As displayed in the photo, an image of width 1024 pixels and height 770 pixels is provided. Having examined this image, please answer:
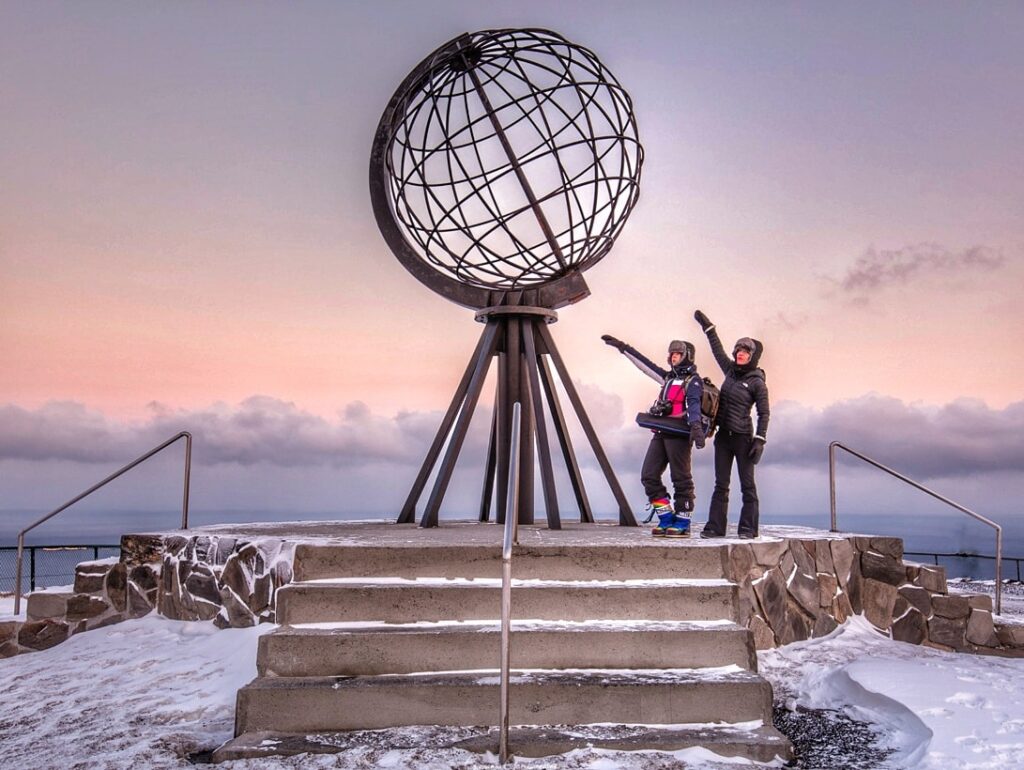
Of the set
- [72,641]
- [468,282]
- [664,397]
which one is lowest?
[72,641]

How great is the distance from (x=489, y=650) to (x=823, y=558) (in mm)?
3334

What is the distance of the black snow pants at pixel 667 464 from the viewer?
6.41 m

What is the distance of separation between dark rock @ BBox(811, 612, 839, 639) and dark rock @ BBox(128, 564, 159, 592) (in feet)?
17.6

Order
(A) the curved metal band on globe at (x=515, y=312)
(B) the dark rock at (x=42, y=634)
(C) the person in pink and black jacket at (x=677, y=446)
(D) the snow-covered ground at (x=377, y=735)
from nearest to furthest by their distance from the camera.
A: (D) the snow-covered ground at (x=377, y=735) < (C) the person in pink and black jacket at (x=677, y=446) < (B) the dark rock at (x=42, y=634) < (A) the curved metal band on globe at (x=515, y=312)

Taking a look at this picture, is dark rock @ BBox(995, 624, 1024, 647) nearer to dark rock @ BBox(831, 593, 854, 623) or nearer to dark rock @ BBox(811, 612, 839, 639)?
dark rock @ BBox(831, 593, 854, 623)

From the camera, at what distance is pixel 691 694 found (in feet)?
13.2

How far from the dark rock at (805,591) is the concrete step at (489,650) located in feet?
6.03

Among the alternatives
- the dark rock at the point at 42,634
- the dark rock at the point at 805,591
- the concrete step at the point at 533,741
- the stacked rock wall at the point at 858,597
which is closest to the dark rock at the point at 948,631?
the stacked rock wall at the point at 858,597

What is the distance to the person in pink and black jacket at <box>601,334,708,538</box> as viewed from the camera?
6.23 meters

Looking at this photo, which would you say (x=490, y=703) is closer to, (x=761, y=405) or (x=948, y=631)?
(x=761, y=405)

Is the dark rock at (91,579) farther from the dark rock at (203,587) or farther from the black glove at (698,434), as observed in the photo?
the black glove at (698,434)

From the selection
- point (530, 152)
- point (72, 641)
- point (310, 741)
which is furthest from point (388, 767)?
point (530, 152)

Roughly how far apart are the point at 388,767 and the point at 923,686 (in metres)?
3.24

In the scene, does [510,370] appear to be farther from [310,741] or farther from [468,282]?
[310,741]
